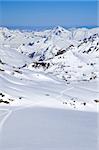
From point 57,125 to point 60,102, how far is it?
1521 cm

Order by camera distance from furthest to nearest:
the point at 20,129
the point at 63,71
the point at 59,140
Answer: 1. the point at 63,71
2. the point at 20,129
3. the point at 59,140

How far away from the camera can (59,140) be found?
14.2 metres

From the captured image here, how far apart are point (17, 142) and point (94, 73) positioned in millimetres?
157003

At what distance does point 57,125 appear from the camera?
17.7 meters

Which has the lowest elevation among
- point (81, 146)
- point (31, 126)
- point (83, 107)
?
point (81, 146)

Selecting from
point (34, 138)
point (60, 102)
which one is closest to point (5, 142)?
point (34, 138)

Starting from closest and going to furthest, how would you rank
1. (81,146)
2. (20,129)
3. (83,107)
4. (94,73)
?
(81,146) < (20,129) < (83,107) < (94,73)

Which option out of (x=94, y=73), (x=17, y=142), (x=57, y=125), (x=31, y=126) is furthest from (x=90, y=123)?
(x=94, y=73)

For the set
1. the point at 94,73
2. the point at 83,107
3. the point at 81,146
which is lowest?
the point at 81,146

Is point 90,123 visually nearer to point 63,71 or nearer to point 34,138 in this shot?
point 34,138

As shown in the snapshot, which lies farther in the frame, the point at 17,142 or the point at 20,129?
the point at 20,129

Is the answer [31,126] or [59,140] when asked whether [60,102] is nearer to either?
[31,126]

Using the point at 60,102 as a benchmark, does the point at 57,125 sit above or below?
below

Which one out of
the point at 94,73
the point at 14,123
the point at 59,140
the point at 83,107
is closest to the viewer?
the point at 59,140
